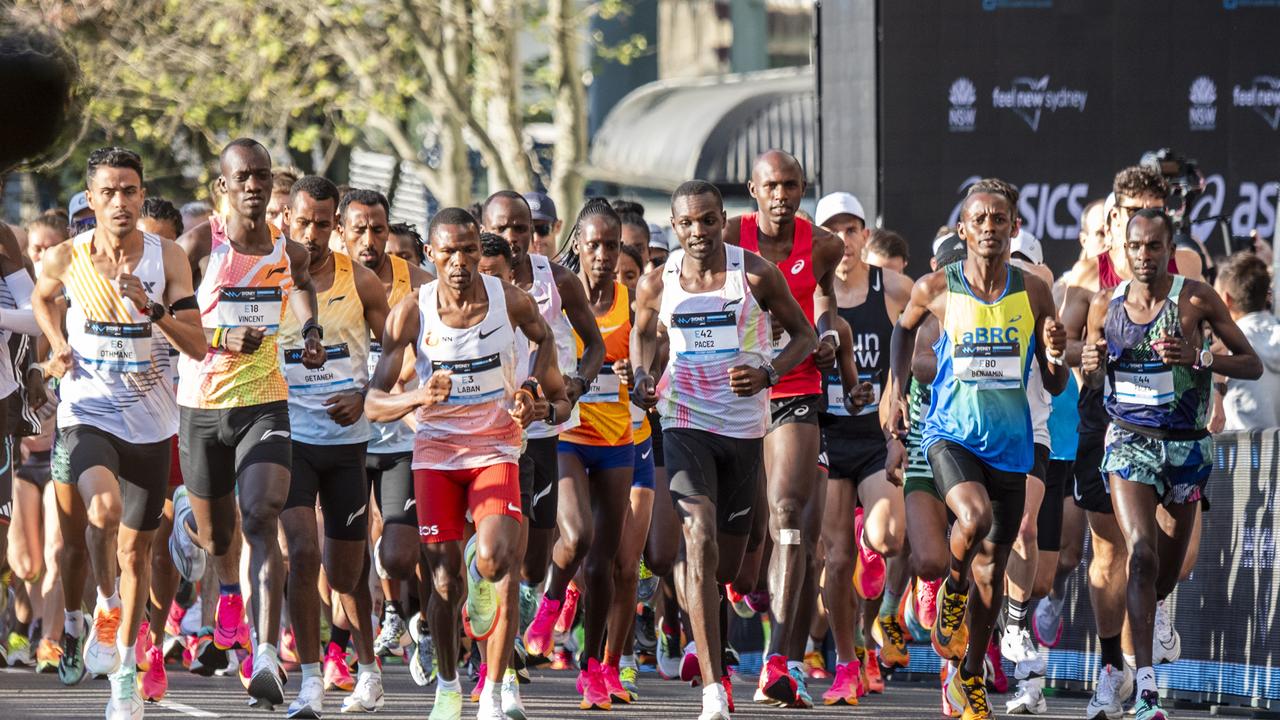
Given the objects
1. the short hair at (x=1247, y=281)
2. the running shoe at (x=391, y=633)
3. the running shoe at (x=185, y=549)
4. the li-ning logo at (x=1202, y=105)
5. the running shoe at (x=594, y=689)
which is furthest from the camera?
the li-ning logo at (x=1202, y=105)

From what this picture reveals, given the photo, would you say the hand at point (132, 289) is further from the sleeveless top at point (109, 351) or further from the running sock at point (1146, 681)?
the running sock at point (1146, 681)

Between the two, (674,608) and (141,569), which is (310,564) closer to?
(141,569)

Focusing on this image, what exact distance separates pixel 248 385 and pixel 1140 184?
4.27 m

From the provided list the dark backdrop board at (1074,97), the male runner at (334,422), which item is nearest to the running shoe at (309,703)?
the male runner at (334,422)

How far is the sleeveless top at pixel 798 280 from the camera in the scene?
9023 mm

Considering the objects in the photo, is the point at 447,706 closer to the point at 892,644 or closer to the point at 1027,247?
the point at 892,644

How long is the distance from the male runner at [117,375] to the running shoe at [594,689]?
2.12m

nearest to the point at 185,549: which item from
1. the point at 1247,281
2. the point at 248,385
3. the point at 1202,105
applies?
the point at 248,385

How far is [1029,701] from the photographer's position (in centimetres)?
944

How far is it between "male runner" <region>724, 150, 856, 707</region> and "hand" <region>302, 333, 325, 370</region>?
1.98 meters

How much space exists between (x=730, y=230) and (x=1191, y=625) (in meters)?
3.07

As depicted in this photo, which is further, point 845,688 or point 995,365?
point 845,688

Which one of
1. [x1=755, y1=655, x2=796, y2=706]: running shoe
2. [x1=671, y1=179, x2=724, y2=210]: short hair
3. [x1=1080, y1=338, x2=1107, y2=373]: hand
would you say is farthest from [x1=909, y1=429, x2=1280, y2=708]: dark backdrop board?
[x1=671, y1=179, x2=724, y2=210]: short hair

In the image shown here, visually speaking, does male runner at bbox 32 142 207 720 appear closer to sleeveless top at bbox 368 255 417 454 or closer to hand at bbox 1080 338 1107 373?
sleeveless top at bbox 368 255 417 454
